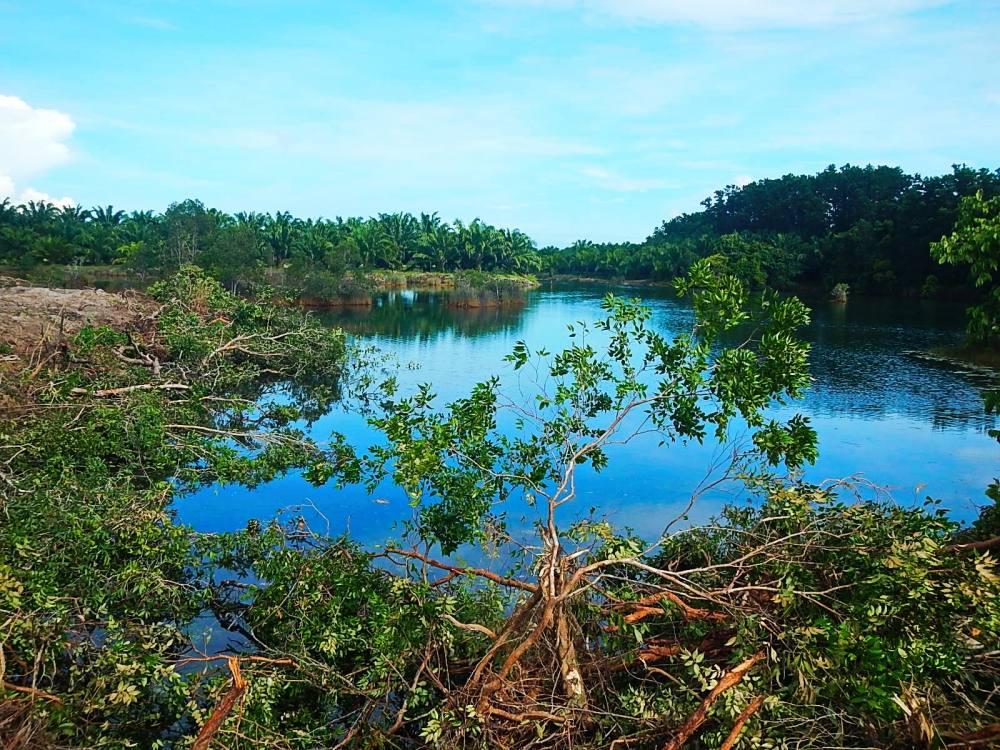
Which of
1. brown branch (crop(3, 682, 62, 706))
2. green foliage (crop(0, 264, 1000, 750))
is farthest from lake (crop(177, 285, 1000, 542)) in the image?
brown branch (crop(3, 682, 62, 706))

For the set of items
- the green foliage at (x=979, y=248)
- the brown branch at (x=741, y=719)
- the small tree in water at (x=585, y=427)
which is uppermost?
the green foliage at (x=979, y=248)

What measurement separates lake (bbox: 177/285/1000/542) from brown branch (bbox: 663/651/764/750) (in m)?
2.20

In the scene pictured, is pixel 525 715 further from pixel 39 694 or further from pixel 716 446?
pixel 716 446

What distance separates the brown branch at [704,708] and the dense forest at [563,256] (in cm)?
2658

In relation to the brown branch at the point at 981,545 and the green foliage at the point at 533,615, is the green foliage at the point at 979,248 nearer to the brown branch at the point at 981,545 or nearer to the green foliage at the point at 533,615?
the green foliage at the point at 533,615

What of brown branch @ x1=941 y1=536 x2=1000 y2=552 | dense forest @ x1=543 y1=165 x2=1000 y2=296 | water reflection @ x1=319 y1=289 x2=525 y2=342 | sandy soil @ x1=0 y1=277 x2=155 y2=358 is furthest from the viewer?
dense forest @ x1=543 y1=165 x2=1000 y2=296

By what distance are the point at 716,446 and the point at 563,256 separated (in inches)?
2641

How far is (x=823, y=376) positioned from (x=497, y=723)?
17208mm

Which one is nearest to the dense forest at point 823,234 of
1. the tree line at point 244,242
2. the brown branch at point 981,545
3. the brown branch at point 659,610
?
the tree line at point 244,242

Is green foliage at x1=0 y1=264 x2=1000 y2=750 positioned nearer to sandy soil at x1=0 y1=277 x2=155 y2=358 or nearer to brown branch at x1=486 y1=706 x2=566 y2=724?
brown branch at x1=486 y1=706 x2=566 y2=724

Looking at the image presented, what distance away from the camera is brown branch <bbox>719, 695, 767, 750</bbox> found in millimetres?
3852

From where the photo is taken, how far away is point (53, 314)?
1473 centimetres

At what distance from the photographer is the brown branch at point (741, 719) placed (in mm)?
3852

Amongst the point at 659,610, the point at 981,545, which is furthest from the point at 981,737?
the point at 981,545
